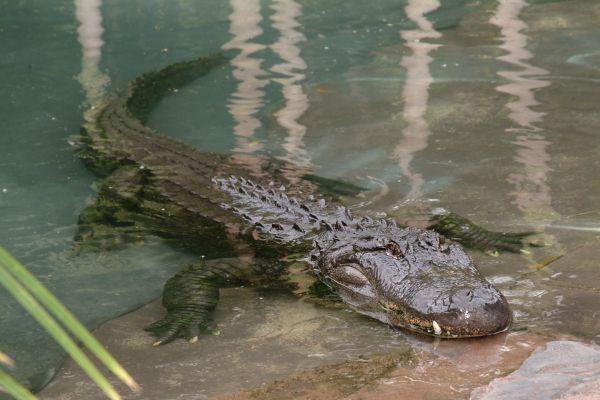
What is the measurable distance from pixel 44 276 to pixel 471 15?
6.37m

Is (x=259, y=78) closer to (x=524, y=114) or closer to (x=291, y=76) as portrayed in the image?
(x=291, y=76)

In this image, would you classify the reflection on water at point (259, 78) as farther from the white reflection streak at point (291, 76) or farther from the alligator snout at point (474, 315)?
the alligator snout at point (474, 315)

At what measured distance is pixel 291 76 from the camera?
746cm

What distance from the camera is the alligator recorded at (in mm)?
3260

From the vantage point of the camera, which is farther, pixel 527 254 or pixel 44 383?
pixel 527 254

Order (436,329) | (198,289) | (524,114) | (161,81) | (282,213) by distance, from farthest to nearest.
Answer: (161,81) → (524,114) → (282,213) → (198,289) → (436,329)

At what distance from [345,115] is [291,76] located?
1.29 m

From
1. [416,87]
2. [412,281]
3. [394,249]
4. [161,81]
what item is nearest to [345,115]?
[416,87]

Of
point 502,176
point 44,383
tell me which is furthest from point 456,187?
point 44,383

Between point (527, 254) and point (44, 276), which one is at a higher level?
point (527, 254)

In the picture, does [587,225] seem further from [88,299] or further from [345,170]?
[88,299]

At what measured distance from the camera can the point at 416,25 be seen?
889cm

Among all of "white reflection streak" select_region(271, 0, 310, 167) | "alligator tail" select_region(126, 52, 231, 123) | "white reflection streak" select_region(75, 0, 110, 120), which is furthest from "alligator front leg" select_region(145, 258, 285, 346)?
Answer: "white reflection streak" select_region(75, 0, 110, 120)

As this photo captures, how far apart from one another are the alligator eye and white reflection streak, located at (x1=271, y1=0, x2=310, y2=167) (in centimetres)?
190
